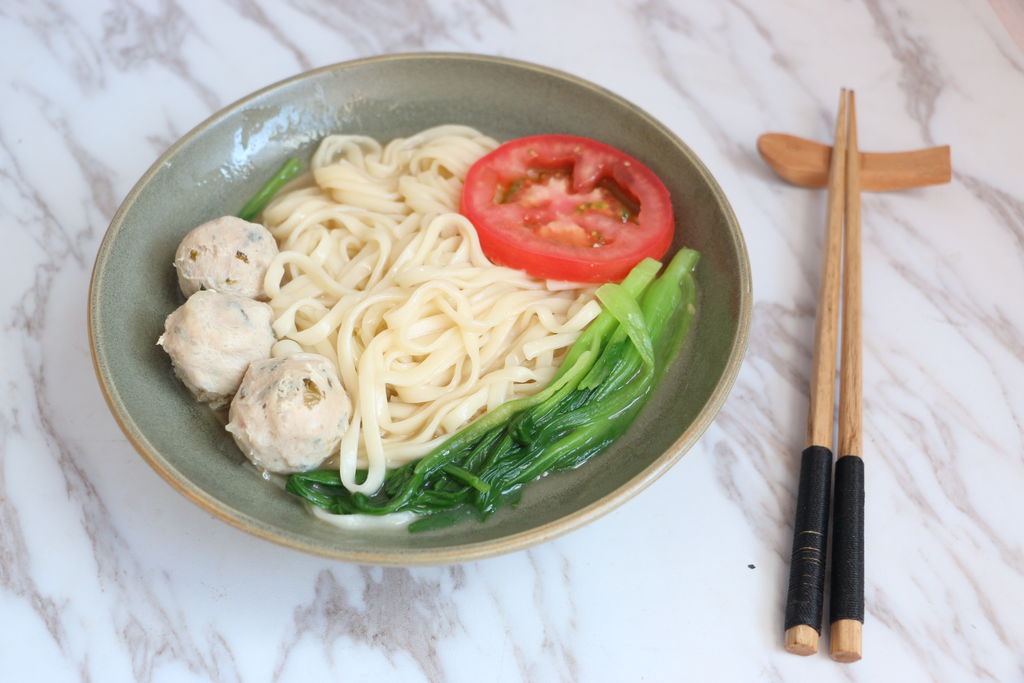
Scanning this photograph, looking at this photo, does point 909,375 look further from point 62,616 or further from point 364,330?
point 62,616

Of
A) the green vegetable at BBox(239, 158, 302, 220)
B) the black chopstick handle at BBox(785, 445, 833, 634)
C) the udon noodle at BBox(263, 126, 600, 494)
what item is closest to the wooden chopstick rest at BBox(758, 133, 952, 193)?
the udon noodle at BBox(263, 126, 600, 494)

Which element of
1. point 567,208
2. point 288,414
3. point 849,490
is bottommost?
point 288,414

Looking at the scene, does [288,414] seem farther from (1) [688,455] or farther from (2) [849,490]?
(2) [849,490]

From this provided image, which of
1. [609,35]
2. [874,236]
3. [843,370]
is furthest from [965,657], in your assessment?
[609,35]

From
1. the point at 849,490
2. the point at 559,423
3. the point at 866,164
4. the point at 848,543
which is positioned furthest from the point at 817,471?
the point at 866,164

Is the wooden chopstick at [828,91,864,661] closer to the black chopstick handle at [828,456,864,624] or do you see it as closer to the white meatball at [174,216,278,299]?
the black chopstick handle at [828,456,864,624]

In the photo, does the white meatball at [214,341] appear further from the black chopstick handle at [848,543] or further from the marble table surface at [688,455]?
the black chopstick handle at [848,543]
